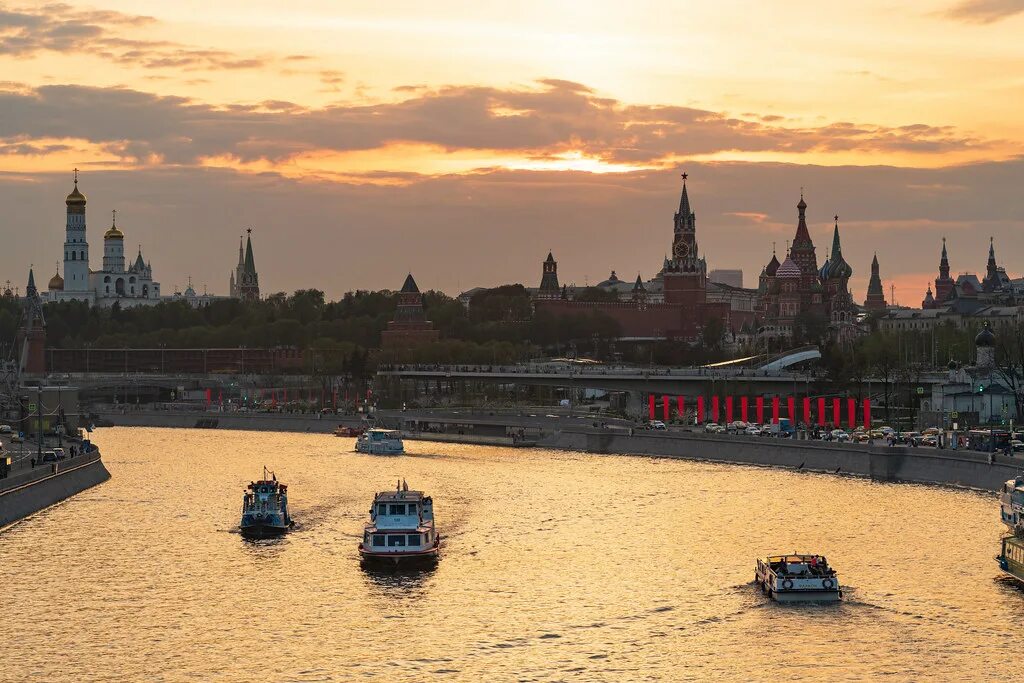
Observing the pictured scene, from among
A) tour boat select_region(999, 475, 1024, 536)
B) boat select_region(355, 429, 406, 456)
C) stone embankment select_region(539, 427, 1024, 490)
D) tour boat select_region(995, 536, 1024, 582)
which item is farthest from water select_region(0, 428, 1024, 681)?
boat select_region(355, 429, 406, 456)

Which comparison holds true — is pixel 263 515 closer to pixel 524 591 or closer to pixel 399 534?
pixel 399 534

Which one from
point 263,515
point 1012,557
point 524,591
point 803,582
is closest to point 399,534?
point 524,591

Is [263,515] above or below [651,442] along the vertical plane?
below

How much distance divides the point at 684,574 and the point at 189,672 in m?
21.4

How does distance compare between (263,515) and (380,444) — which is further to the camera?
(380,444)

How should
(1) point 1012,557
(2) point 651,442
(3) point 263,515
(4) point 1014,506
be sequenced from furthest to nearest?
1. (2) point 651,442
2. (3) point 263,515
3. (4) point 1014,506
4. (1) point 1012,557

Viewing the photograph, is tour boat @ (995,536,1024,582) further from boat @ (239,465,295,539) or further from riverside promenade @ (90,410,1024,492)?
boat @ (239,465,295,539)

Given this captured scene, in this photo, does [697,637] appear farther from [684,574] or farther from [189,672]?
[189,672]

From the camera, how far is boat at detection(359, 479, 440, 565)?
67.8 metres

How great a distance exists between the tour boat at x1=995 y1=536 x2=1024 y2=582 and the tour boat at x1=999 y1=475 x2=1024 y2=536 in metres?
0.43

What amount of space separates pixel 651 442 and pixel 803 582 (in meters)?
66.3

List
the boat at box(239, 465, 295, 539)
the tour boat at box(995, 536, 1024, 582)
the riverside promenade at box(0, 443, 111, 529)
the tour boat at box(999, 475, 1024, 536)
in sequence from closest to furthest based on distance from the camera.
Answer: the tour boat at box(995, 536, 1024, 582) → the tour boat at box(999, 475, 1024, 536) → the boat at box(239, 465, 295, 539) → the riverside promenade at box(0, 443, 111, 529)

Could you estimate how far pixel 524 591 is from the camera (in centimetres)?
6156

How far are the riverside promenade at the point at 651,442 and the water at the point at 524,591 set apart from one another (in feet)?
9.02
